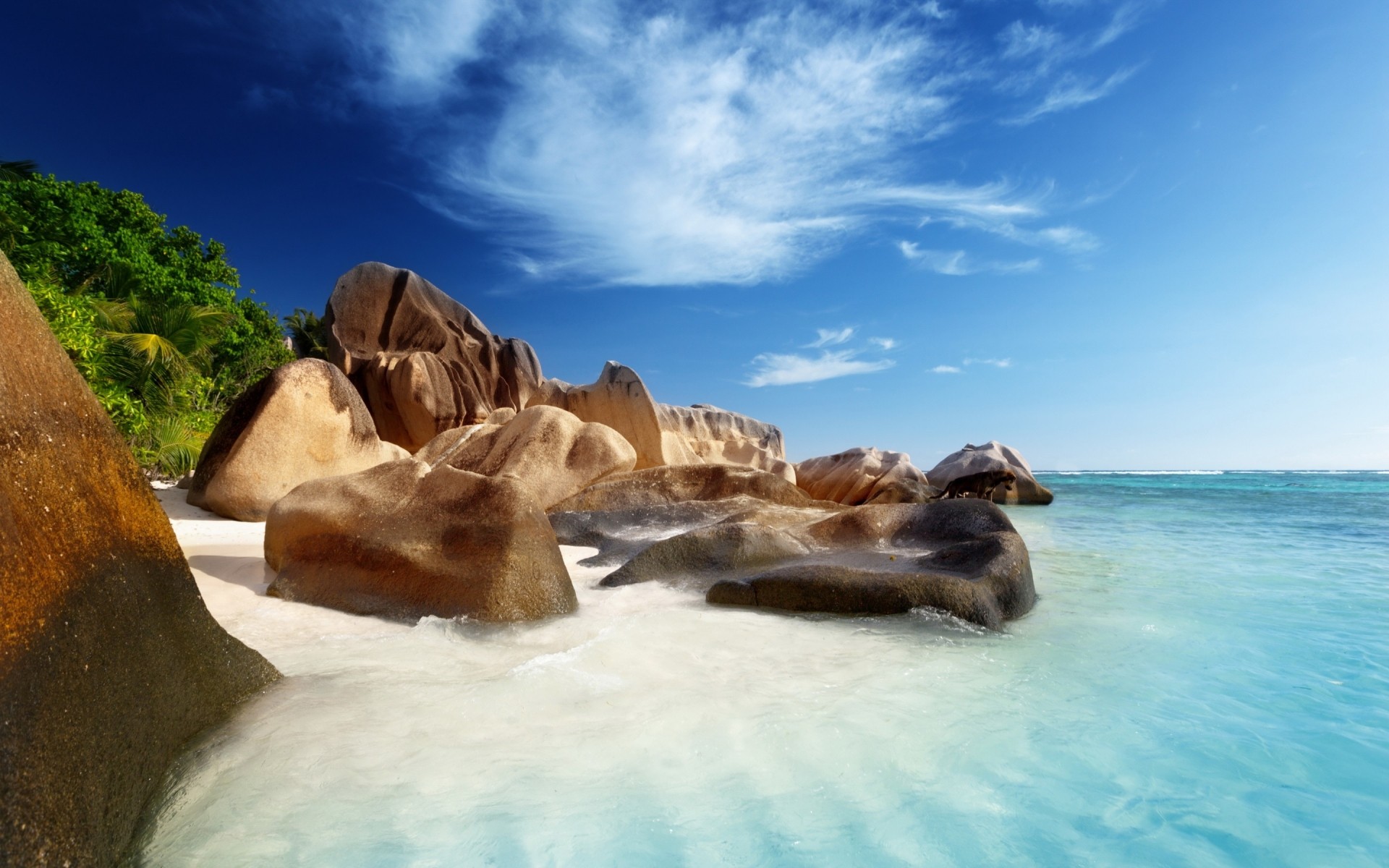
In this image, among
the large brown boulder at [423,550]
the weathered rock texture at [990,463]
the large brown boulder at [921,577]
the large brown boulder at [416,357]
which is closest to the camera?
the large brown boulder at [423,550]

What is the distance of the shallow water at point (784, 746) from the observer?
1695mm

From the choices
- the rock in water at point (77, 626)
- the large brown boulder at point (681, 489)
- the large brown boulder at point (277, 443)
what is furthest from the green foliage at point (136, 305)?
the rock in water at point (77, 626)

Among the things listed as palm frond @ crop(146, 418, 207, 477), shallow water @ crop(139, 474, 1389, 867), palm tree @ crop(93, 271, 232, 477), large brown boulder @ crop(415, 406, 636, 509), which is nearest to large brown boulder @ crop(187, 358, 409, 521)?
large brown boulder @ crop(415, 406, 636, 509)

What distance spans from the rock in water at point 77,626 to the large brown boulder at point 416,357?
58.8 feet

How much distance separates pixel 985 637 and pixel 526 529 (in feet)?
8.77

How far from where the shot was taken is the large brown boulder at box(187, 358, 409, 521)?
278 inches

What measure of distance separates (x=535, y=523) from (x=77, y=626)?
2.47 meters

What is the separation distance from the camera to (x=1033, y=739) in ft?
7.60

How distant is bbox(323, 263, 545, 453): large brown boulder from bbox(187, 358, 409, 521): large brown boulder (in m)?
11.3

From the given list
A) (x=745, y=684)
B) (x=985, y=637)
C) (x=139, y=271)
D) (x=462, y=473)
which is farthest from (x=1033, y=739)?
(x=139, y=271)

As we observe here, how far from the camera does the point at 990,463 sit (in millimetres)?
20312

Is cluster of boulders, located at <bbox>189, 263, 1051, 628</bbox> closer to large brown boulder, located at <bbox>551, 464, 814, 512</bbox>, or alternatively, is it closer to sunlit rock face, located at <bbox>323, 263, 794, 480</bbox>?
large brown boulder, located at <bbox>551, 464, 814, 512</bbox>

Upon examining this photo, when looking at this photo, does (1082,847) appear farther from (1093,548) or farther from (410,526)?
(1093,548)

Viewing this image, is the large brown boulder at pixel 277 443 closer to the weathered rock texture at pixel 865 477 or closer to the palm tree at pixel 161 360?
the palm tree at pixel 161 360
